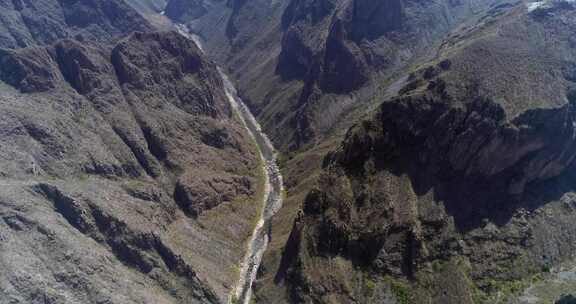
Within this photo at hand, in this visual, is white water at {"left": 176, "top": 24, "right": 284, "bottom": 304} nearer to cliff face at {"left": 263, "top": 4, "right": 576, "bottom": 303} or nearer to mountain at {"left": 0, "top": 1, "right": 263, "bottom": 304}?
mountain at {"left": 0, "top": 1, "right": 263, "bottom": 304}

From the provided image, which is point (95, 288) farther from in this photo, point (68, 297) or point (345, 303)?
point (345, 303)

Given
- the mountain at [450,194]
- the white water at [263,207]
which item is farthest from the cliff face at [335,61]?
the mountain at [450,194]

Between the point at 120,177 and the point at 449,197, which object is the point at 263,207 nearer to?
the point at 120,177

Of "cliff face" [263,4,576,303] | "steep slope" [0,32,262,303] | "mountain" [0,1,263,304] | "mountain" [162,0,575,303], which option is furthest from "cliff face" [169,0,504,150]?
"cliff face" [263,4,576,303]

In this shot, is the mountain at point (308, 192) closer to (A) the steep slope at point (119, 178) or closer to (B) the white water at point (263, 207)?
(A) the steep slope at point (119, 178)

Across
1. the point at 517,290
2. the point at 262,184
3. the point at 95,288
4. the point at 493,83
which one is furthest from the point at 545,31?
the point at 95,288

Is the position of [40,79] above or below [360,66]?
below
